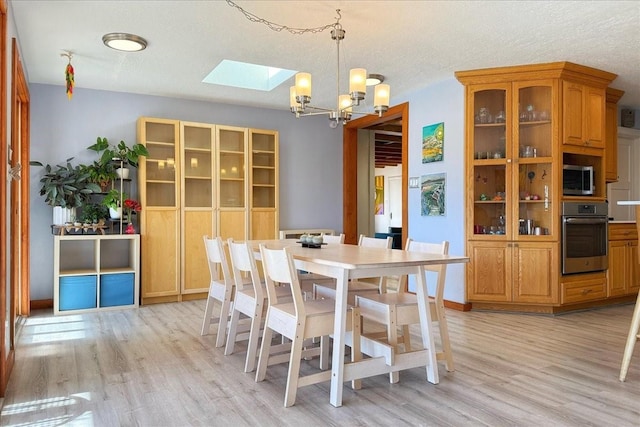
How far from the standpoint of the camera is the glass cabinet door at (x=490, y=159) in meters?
4.73

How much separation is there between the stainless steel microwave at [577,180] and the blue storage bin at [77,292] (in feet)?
16.3

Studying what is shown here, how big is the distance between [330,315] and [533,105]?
3.43 metres

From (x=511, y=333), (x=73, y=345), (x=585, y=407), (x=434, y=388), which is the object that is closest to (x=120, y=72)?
(x=73, y=345)

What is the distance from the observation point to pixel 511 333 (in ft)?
12.8

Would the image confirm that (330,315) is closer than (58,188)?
Yes

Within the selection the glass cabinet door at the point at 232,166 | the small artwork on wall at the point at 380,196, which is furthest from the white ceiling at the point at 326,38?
the small artwork on wall at the point at 380,196

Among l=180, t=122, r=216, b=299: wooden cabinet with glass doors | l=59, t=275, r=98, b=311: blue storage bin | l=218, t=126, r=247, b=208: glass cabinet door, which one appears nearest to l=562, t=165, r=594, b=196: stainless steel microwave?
l=218, t=126, r=247, b=208: glass cabinet door

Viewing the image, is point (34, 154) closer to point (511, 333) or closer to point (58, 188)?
point (58, 188)

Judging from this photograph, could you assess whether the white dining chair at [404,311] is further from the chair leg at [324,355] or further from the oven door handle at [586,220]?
the oven door handle at [586,220]

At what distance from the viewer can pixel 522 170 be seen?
4699mm

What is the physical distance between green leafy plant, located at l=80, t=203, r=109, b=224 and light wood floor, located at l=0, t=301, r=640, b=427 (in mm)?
1381

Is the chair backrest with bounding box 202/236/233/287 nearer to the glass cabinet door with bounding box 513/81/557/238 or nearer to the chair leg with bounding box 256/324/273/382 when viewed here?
the chair leg with bounding box 256/324/273/382

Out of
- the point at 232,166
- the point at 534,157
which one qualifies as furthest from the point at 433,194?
the point at 232,166

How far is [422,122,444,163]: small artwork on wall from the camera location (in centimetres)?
508
